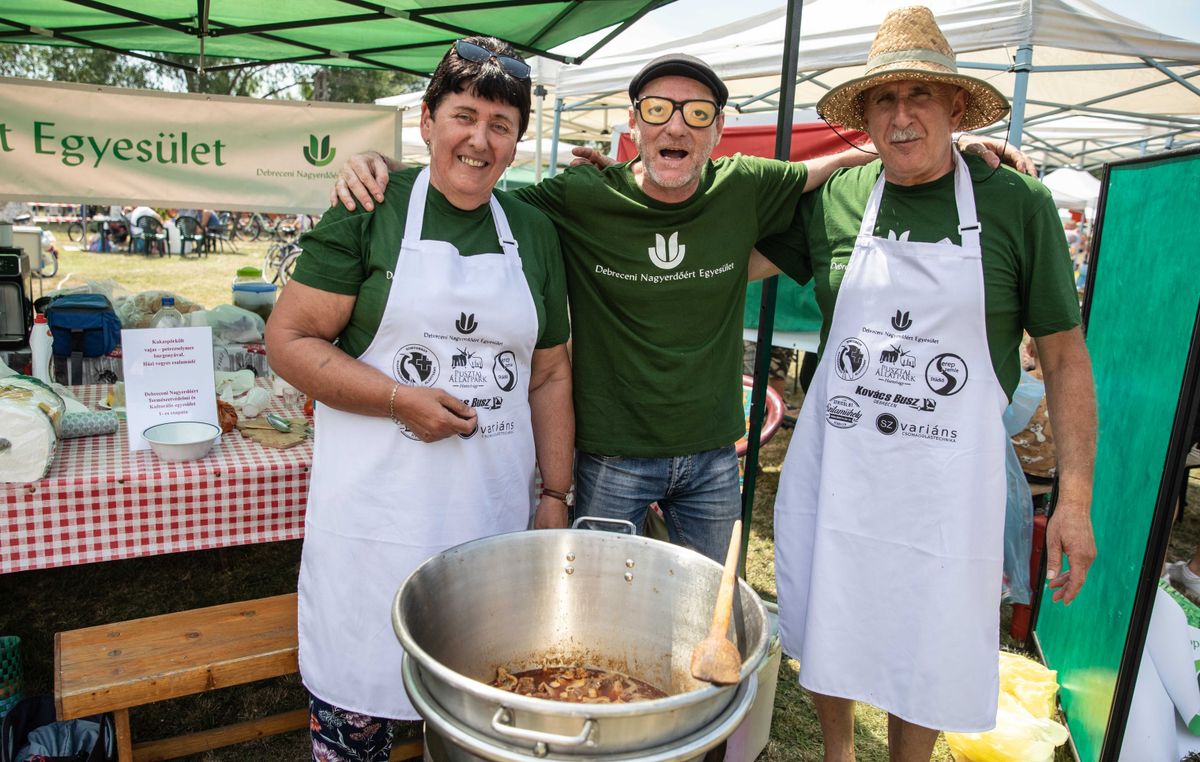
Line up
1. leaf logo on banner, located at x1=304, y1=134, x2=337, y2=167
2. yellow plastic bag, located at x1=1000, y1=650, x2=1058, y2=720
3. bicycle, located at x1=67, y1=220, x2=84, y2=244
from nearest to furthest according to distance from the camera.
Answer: yellow plastic bag, located at x1=1000, y1=650, x2=1058, y2=720 → leaf logo on banner, located at x1=304, y1=134, x2=337, y2=167 → bicycle, located at x1=67, y1=220, x2=84, y2=244

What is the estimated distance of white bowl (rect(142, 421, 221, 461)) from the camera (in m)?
2.37

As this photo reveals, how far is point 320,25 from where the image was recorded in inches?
184

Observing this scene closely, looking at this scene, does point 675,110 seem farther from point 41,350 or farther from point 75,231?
point 75,231

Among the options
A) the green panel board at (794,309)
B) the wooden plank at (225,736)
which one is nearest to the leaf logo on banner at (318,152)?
the green panel board at (794,309)

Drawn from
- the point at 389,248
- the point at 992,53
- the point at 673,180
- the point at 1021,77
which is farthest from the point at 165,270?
Result: the point at 673,180

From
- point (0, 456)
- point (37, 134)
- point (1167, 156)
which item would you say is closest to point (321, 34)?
point (37, 134)

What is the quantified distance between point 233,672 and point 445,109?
1628mm

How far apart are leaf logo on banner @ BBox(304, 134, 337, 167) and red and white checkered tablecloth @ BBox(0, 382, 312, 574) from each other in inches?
118

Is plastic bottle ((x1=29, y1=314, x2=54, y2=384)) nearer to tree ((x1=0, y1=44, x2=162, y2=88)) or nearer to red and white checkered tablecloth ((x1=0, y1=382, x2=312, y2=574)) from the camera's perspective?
red and white checkered tablecloth ((x1=0, y1=382, x2=312, y2=574))

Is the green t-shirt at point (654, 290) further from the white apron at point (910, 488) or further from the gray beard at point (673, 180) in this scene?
the white apron at point (910, 488)

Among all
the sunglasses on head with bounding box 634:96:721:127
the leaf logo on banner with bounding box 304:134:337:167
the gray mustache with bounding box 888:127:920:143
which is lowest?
the gray mustache with bounding box 888:127:920:143

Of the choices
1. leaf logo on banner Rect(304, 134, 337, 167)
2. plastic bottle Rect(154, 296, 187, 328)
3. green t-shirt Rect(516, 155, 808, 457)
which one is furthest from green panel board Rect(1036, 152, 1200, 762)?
leaf logo on banner Rect(304, 134, 337, 167)

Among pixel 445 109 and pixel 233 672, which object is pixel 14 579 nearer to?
pixel 233 672

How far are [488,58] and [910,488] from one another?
1.34 metres
